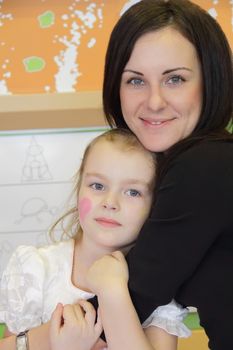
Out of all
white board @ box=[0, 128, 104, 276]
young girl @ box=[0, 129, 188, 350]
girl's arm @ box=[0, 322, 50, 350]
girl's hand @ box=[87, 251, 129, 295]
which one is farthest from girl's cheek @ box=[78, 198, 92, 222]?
white board @ box=[0, 128, 104, 276]

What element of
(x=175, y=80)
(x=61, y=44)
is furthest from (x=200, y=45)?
(x=61, y=44)

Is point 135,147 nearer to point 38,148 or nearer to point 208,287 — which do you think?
point 208,287

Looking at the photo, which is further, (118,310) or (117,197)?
(117,197)

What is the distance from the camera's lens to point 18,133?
203cm

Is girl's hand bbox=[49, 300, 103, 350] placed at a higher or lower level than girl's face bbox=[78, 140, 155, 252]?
lower

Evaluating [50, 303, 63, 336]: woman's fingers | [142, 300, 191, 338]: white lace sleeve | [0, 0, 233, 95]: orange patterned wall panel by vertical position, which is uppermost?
[0, 0, 233, 95]: orange patterned wall panel

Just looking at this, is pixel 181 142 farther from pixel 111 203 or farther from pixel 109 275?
pixel 109 275

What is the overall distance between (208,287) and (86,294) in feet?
1.15

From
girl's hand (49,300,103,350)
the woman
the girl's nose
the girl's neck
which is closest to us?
the woman

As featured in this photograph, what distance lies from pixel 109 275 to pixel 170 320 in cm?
19

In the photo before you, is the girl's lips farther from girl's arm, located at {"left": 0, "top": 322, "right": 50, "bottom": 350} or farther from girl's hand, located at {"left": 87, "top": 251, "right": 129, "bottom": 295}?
girl's arm, located at {"left": 0, "top": 322, "right": 50, "bottom": 350}

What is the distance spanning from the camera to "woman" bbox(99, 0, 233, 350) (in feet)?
2.77

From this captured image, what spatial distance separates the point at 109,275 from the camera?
0.94m

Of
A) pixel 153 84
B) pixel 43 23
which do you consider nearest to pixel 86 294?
pixel 153 84
